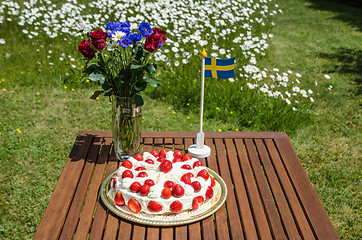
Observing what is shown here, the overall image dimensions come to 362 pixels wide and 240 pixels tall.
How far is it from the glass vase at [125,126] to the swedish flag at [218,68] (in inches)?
20.2

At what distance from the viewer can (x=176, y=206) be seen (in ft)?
5.98

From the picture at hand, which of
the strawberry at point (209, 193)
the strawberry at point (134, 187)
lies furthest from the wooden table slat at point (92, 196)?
the strawberry at point (209, 193)

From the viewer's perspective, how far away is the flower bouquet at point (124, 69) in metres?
2.00

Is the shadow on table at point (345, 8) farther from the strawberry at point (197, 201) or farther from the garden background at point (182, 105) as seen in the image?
the strawberry at point (197, 201)

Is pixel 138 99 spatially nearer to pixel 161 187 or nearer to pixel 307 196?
pixel 161 187

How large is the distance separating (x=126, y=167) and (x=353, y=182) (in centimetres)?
229

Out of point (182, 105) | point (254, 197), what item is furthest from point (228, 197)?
point (182, 105)

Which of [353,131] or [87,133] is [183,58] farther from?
[87,133]

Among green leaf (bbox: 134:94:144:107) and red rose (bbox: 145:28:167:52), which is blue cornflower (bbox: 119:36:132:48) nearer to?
red rose (bbox: 145:28:167:52)

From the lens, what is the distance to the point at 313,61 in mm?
5898

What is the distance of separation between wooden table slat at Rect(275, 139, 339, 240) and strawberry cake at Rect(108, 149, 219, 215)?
49 cm

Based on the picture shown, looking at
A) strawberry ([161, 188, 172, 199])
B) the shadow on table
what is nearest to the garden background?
strawberry ([161, 188, 172, 199])

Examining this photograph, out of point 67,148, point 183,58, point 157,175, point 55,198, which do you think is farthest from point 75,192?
point 183,58

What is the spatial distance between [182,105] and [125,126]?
2.17 m
